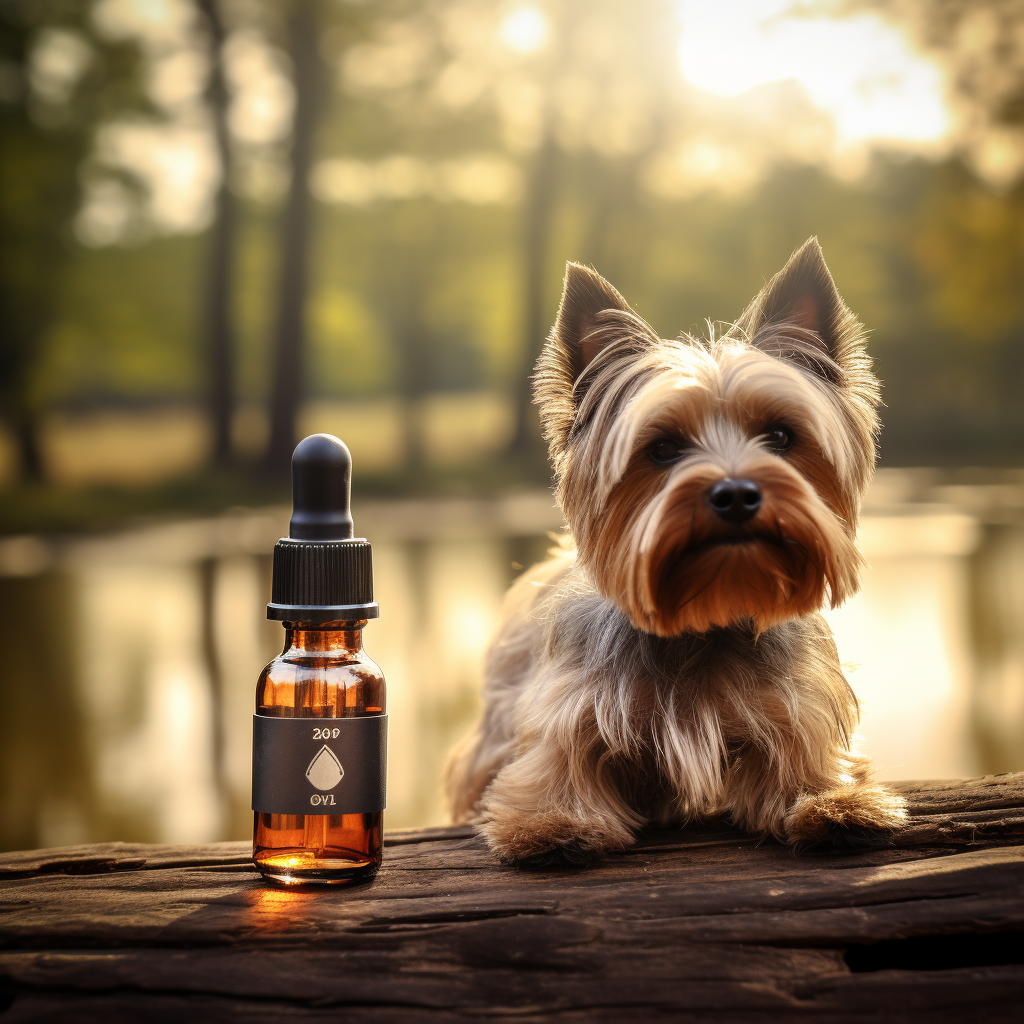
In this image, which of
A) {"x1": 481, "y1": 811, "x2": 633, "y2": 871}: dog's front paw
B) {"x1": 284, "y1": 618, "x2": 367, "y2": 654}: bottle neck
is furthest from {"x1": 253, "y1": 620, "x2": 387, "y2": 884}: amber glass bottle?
{"x1": 481, "y1": 811, "x2": 633, "y2": 871}: dog's front paw

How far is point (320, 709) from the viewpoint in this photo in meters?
2.61

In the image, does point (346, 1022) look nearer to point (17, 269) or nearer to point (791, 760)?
point (791, 760)

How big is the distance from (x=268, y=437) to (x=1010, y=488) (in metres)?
13.8

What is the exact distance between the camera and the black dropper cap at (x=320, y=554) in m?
2.53

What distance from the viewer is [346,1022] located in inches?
81.8

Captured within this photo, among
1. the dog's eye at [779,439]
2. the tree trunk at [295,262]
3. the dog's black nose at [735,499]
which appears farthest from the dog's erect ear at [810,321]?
the tree trunk at [295,262]

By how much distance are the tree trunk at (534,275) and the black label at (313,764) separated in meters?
14.9

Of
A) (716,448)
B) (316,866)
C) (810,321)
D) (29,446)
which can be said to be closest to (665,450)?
(716,448)

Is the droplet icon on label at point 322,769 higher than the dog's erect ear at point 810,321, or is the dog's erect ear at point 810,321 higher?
the dog's erect ear at point 810,321

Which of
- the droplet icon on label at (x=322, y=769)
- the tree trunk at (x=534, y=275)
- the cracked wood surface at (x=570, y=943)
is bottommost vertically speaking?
the cracked wood surface at (x=570, y=943)

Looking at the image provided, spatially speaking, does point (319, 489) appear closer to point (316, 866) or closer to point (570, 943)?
point (316, 866)

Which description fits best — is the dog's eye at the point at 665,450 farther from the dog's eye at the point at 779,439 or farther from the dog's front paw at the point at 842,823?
the dog's front paw at the point at 842,823

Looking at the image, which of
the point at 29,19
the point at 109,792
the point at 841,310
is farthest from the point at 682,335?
the point at 29,19

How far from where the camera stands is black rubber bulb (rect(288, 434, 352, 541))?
8.36ft
